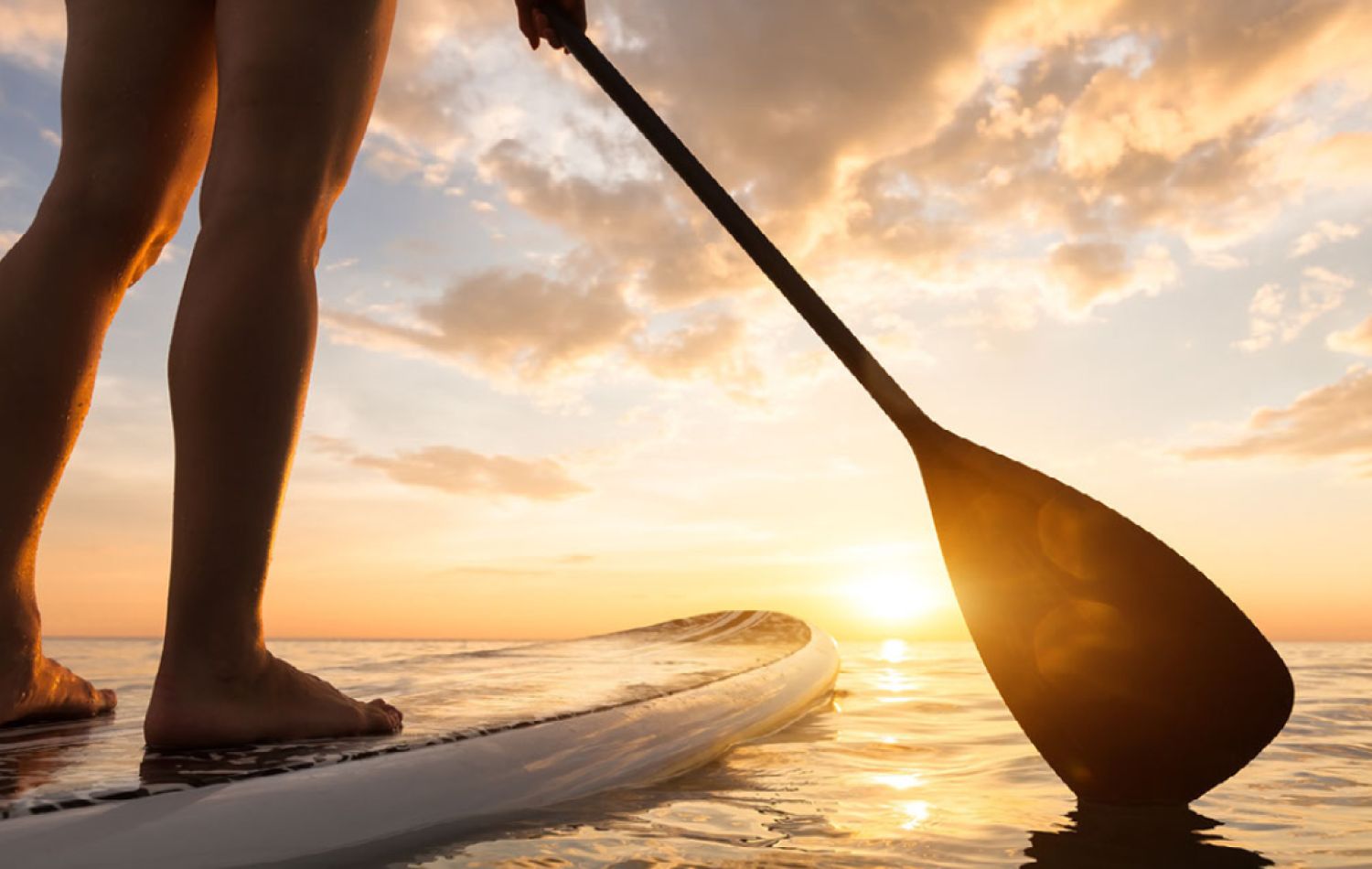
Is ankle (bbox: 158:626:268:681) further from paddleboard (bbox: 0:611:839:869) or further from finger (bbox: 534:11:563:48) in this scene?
finger (bbox: 534:11:563:48)

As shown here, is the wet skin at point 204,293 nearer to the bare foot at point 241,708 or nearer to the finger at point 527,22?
the bare foot at point 241,708

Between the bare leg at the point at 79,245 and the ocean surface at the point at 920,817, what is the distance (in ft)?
2.74

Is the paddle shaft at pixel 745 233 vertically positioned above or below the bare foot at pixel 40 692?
above

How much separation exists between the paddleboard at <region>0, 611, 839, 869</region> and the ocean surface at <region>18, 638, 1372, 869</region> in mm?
49

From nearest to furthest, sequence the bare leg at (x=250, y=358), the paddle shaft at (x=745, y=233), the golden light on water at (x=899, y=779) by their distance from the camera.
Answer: the bare leg at (x=250, y=358) < the golden light on water at (x=899, y=779) < the paddle shaft at (x=745, y=233)

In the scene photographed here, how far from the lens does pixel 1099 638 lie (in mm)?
1793

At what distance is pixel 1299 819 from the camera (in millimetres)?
1647

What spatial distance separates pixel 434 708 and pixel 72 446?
74 centimetres

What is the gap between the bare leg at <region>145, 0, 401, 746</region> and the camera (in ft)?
4.24

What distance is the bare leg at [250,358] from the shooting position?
4.24 ft

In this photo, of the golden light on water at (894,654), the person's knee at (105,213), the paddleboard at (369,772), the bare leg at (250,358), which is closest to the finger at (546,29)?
the bare leg at (250,358)

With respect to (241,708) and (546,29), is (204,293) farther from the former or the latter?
(546,29)

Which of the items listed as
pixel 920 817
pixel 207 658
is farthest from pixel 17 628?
pixel 920 817

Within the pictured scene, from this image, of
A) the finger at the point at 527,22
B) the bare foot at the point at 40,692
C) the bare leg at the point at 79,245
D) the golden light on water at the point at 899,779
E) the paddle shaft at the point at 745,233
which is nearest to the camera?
the bare leg at the point at 79,245
